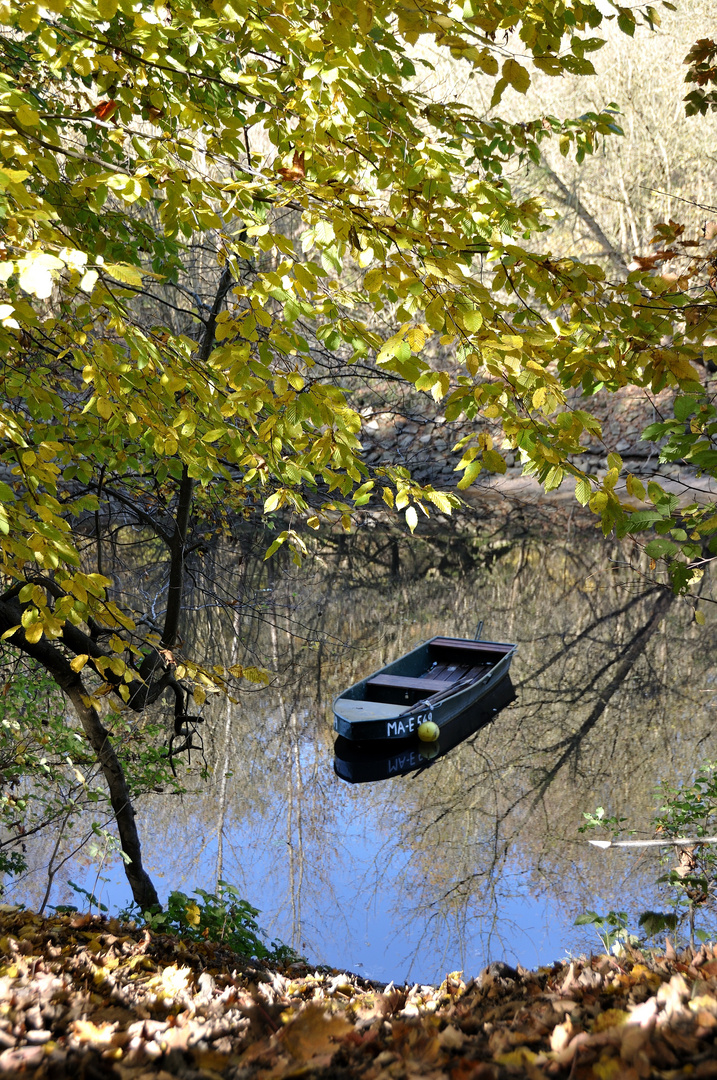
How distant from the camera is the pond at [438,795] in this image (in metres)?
6.25

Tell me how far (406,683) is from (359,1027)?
27.0ft

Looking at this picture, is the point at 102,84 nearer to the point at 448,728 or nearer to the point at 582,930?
the point at 582,930

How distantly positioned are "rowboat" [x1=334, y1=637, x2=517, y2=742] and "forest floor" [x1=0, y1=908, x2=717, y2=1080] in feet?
19.8

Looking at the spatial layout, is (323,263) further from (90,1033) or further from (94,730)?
(94,730)

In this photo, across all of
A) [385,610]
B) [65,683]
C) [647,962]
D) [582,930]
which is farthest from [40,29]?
[385,610]

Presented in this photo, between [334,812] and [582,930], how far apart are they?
281 cm

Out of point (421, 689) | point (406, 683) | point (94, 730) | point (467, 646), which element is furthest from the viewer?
point (467, 646)

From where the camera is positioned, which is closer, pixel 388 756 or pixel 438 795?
pixel 438 795

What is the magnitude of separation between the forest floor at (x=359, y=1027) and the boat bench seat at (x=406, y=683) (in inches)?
286

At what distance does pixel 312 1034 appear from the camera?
1.73 meters

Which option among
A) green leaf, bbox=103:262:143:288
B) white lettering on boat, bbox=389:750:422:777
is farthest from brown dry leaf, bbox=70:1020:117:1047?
white lettering on boat, bbox=389:750:422:777

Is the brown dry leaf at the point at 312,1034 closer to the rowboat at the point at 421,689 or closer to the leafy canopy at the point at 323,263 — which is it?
the leafy canopy at the point at 323,263

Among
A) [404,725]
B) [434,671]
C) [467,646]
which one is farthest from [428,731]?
[467,646]

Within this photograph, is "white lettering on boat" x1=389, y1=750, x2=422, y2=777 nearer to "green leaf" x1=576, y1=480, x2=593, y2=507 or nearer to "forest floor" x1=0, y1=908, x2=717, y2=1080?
"forest floor" x1=0, y1=908, x2=717, y2=1080
